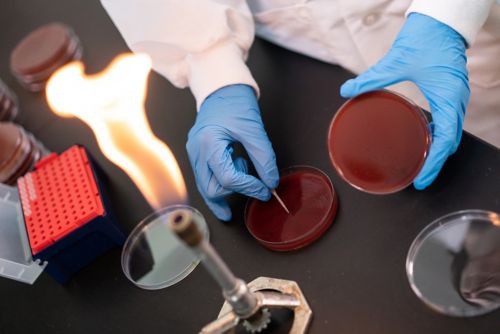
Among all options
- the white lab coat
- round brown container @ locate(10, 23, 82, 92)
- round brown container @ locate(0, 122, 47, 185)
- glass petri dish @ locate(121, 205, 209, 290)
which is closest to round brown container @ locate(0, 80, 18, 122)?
round brown container @ locate(10, 23, 82, 92)

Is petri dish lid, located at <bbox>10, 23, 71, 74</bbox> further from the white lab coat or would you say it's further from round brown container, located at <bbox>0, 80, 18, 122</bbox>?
the white lab coat

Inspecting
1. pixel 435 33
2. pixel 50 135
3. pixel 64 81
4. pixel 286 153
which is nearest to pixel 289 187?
pixel 286 153

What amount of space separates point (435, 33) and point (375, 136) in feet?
1.06

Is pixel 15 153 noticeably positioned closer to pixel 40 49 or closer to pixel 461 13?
pixel 40 49

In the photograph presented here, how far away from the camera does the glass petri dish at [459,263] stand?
105 centimetres

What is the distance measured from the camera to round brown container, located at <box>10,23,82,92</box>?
7.20ft

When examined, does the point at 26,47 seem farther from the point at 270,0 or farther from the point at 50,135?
the point at 270,0

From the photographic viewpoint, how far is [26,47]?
2309 millimetres

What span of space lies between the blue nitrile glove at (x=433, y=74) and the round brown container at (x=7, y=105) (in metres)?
1.43

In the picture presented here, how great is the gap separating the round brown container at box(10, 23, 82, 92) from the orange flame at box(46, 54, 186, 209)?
4 centimetres

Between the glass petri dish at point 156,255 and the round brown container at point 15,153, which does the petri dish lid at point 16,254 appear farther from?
the glass petri dish at point 156,255

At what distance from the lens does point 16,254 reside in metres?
1.60

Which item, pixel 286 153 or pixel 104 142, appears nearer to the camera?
pixel 286 153

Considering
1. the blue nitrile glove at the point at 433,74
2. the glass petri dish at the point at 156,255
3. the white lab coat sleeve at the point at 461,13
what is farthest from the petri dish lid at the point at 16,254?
the white lab coat sleeve at the point at 461,13
